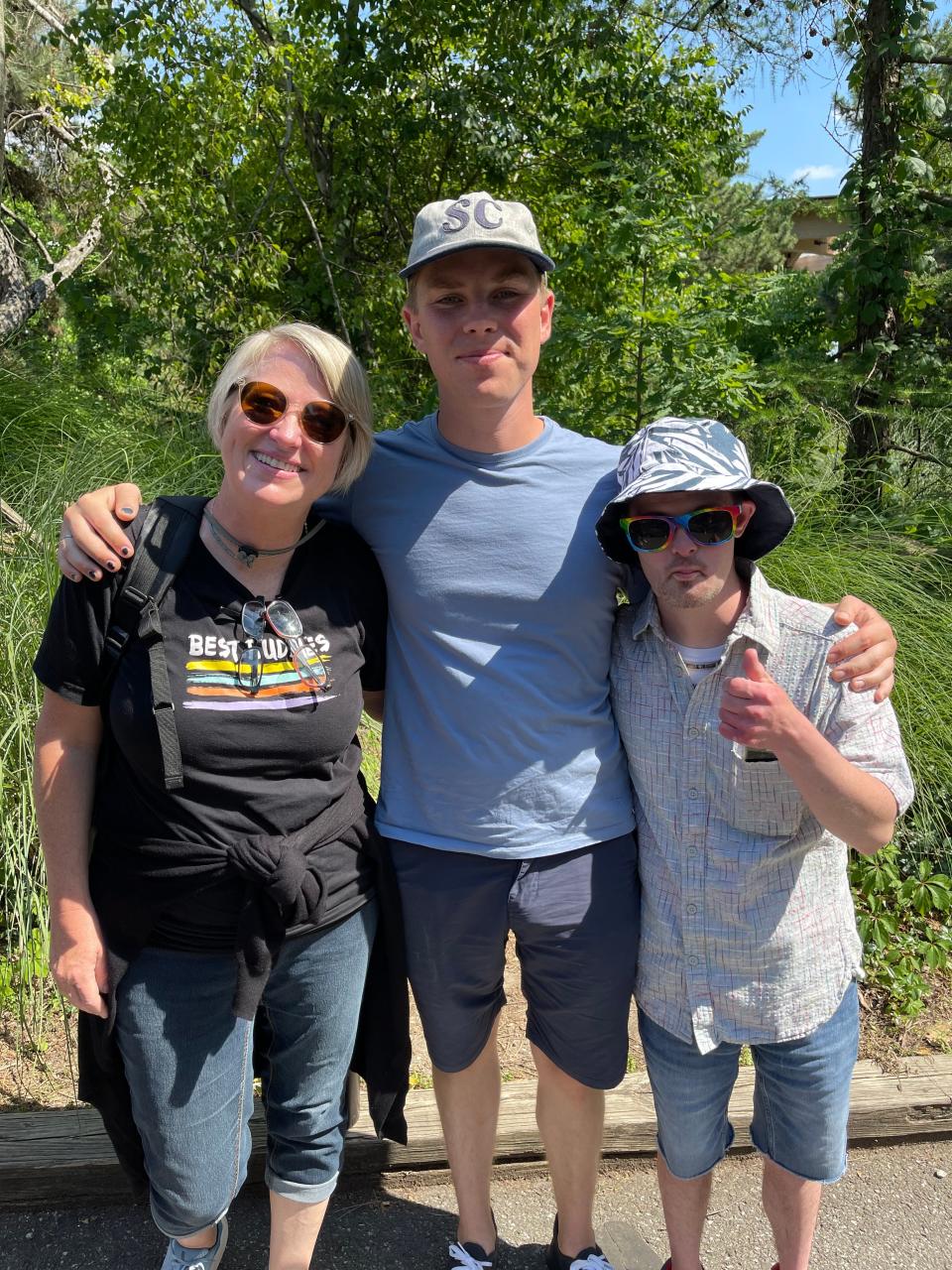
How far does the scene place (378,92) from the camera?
255 inches

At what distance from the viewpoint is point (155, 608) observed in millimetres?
1824

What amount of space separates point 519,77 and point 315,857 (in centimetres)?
601

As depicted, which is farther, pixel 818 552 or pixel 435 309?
pixel 818 552

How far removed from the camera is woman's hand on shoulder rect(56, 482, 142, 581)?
1.81 metres

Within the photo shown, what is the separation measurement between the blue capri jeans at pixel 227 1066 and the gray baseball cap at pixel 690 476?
1.01 metres

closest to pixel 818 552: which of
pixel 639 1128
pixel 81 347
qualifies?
pixel 639 1128

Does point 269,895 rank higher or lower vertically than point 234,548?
lower

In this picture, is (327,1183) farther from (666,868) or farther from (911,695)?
(911,695)

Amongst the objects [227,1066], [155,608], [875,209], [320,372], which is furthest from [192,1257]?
[875,209]

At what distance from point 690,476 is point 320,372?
80 centimetres

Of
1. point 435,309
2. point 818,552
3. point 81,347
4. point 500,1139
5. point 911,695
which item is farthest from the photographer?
point 81,347

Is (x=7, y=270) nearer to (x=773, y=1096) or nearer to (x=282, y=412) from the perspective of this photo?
(x=282, y=412)

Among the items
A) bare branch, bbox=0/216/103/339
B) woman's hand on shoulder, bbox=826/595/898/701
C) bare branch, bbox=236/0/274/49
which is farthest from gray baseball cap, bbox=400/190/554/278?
bare branch, bbox=0/216/103/339

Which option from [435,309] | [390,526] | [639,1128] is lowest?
[639,1128]
